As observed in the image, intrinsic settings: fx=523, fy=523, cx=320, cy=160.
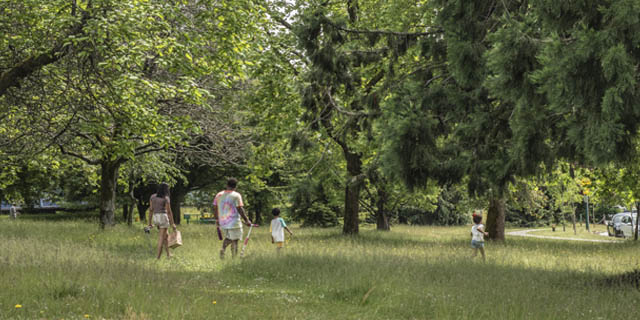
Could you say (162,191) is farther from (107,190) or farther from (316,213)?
(316,213)

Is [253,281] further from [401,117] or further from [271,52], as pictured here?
[271,52]

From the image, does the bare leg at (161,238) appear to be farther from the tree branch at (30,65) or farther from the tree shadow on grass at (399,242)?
the tree shadow on grass at (399,242)

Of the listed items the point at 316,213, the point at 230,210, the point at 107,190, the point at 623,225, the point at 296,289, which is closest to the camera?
the point at 296,289

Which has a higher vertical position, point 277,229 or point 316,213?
point 277,229

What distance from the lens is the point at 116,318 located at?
550cm

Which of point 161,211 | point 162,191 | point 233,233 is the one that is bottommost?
point 233,233

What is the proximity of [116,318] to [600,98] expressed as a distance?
17.6ft

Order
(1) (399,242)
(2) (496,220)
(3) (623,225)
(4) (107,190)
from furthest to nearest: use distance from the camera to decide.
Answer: (3) (623,225)
(2) (496,220)
(4) (107,190)
(1) (399,242)

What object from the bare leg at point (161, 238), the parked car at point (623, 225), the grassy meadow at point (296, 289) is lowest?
the parked car at point (623, 225)

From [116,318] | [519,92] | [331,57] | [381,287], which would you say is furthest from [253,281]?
[519,92]

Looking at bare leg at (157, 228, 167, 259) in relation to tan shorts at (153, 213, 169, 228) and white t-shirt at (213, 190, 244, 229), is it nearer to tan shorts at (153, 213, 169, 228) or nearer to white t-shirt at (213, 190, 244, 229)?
tan shorts at (153, 213, 169, 228)

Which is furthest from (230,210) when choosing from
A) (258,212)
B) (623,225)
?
(623,225)

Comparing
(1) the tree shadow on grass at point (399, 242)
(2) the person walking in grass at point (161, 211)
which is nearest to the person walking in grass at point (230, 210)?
(2) the person walking in grass at point (161, 211)

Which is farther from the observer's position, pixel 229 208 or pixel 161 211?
pixel 161 211
